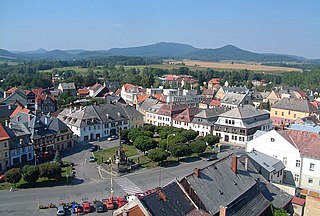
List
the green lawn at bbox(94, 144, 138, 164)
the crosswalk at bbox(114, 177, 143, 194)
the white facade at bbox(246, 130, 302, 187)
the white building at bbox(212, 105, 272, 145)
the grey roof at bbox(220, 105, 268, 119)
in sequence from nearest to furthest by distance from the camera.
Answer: the crosswalk at bbox(114, 177, 143, 194), the white facade at bbox(246, 130, 302, 187), the green lawn at bbox(94, 144, 138, 164), the white building at bbox(212, 105, 272, 145), the grey roof at bbox(220, 105, 268, 119)

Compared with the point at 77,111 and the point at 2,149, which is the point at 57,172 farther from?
the point at 77,111

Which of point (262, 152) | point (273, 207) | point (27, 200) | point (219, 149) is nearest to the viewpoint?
point (273, 207)

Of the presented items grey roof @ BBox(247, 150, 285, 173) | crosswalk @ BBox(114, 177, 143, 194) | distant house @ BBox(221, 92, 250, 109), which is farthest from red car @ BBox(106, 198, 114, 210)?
distant house @ BBox(221, 92, 250, 109)

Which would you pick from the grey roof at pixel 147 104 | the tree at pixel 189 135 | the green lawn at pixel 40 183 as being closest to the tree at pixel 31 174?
the green lawn at pixel 40 183

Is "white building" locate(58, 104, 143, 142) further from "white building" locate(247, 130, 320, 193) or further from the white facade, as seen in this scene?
"white building" locate(247, 130, 320, 193)

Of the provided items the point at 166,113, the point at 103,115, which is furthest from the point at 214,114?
the point at 103,115

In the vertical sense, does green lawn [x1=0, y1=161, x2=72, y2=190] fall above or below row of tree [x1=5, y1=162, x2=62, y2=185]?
below
